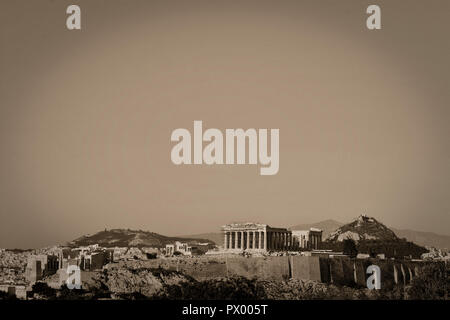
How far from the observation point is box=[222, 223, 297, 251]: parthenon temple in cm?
3158

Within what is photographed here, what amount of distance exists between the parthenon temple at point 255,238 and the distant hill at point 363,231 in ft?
→ 5.73

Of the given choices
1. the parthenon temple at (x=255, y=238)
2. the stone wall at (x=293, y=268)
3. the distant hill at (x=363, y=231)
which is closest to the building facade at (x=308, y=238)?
the parthenon temple at (x=255, y=238)

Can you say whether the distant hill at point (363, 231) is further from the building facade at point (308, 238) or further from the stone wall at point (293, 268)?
the stone wall at point (293, 268)

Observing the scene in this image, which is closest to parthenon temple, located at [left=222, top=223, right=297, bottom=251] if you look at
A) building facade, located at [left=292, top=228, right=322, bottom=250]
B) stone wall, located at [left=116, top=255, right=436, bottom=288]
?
building facade, located at [left=292, top=228, right=322, bottom=250]

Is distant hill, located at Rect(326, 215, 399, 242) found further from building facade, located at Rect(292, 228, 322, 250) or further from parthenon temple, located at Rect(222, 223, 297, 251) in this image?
parthenon temple, located at Rect(222, 223, 297, 251)

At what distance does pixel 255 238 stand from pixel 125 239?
17.6 ft

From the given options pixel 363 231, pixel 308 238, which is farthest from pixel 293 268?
pixel 363 231

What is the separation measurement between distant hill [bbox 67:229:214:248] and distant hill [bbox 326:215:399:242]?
4626 millimetres

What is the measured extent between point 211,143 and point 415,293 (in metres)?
8.99

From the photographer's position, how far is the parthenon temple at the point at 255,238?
3158 cm

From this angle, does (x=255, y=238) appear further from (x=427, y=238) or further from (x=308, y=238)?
(x=427, y=238)

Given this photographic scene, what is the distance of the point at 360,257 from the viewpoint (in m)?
31.8

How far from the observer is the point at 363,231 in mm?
32688
